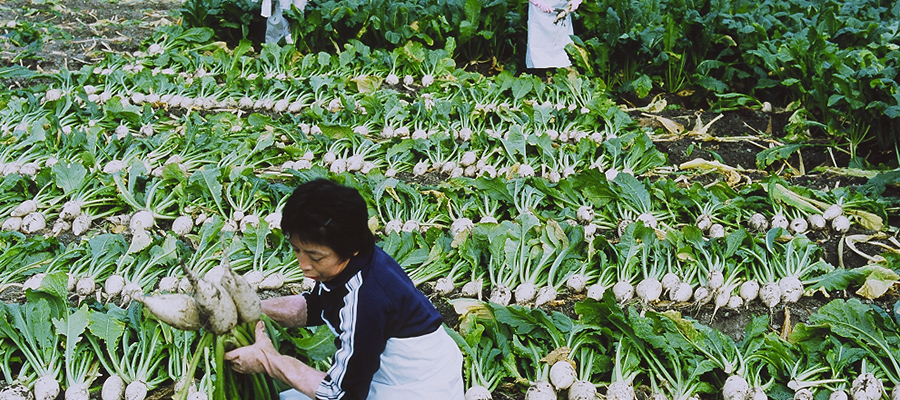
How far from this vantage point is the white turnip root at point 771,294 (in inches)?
147

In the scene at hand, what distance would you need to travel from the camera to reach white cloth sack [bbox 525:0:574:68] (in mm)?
6992

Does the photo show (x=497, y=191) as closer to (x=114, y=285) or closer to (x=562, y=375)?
(x=562, y=375)

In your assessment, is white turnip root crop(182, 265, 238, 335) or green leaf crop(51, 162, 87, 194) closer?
white turnip root crop(182, 265, 238, 335)

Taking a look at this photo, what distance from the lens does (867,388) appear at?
304cm

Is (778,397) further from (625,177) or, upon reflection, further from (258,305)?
(258,305)

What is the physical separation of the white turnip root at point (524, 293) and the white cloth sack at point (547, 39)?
147 inches

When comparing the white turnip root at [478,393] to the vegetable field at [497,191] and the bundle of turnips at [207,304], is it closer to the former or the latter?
the vegetable field at [497,191]

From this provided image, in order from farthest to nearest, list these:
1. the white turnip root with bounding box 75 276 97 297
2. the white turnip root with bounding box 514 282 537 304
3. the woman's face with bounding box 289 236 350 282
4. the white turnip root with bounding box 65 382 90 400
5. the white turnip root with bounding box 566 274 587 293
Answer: the white turnip root with bounding box 566 274 587 293
the white turnip root with bounding box 514 282 537 304
the white turnip root with bounding box 75 276 97 297
the white turnip root with bounding box 65 382 90 400
the woman's face with bounding box 289 236 350 282

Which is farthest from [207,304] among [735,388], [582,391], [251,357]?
[735,388]

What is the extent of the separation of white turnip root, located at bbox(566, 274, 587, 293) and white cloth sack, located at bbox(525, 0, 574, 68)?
3.59 m

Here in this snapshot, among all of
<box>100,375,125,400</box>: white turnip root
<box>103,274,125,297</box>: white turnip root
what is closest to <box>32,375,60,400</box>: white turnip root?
<box>100,375,125,400</box>: white turnip root

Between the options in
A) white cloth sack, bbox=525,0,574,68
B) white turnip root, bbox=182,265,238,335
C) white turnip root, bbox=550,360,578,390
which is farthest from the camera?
white cloth sack, bbox=525,0,574,68

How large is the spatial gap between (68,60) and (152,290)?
471 centimetres

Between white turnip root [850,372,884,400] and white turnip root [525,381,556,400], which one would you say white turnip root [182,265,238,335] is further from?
white turnip root [850,372,884,400]
